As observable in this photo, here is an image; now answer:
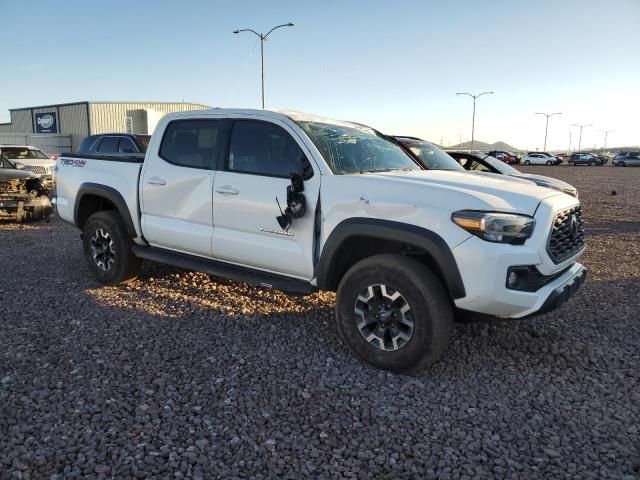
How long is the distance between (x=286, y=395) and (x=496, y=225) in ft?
5.86

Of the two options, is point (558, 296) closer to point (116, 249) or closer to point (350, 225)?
point (350, 225)

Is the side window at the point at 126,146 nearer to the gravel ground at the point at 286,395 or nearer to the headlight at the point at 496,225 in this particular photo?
the gravel ground at the point at 286,395

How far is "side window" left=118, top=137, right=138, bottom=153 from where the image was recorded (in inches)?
472

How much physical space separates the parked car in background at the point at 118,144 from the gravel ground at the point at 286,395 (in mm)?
7066

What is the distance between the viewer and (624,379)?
3781 millimetres

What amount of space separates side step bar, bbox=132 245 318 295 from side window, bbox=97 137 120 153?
775cm

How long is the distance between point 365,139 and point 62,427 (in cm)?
339

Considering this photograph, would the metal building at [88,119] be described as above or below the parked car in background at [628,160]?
above

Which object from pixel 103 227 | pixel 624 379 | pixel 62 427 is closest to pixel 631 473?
pixel 624 379

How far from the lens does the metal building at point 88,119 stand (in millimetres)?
45562

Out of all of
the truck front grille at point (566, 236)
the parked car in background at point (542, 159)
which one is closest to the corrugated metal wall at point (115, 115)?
the parked car in background at point (542, 159)

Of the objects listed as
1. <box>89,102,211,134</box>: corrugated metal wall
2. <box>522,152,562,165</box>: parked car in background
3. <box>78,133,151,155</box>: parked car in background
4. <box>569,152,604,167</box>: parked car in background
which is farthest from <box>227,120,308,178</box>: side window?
<box>569,152,604,167</box>: parked car in background

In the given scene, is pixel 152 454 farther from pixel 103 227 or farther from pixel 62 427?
pixel 103 227

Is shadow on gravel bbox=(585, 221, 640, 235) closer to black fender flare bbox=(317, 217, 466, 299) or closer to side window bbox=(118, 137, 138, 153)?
black fender flare bbox=(317, 217, 466, 299)
